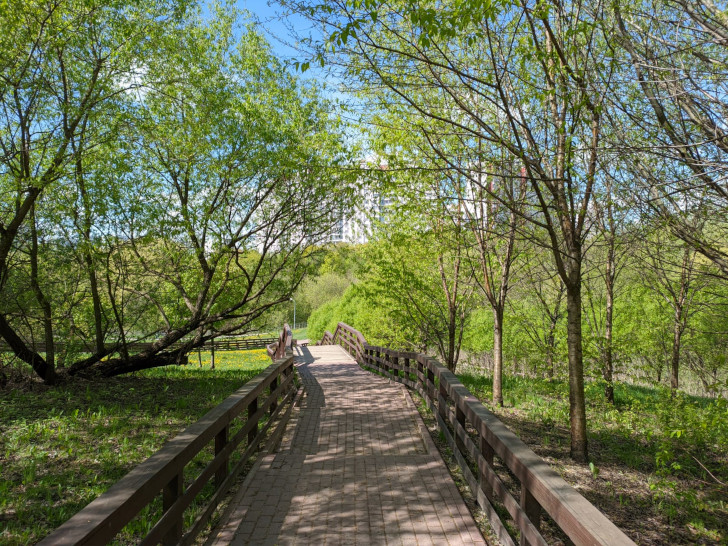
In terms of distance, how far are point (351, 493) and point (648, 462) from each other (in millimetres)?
5394

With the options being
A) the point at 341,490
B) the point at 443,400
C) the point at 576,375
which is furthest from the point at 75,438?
the point at 576,375

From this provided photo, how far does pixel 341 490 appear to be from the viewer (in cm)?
466

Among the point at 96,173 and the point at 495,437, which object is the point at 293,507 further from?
the point at 96,173

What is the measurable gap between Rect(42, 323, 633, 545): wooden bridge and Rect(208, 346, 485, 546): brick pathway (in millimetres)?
11

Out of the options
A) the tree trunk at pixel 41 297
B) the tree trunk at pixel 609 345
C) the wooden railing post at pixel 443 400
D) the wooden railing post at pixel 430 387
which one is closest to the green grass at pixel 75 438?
the tree trunk at pixel 41 297

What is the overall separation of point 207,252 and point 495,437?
33.5 feet

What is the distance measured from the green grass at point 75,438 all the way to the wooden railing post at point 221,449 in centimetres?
68

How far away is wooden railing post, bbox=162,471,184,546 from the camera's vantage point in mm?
3146

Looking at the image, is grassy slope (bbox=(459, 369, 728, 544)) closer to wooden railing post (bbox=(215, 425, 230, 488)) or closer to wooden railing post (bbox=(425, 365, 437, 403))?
wooden railing post (bbox=(425, 365, 437, 403))

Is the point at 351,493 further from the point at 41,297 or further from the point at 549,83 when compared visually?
the point at 41,297

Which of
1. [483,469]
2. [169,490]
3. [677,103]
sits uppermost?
[677,103]

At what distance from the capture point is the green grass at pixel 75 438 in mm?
4750

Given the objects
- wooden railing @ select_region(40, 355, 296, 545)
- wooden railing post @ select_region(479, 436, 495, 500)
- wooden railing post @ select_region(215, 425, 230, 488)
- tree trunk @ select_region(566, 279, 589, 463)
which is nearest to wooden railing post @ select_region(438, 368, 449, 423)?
tree trunk @ select_region(566, 279, 589, 463)

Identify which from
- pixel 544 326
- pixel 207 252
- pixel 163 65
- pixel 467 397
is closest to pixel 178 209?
pixel 207 252
